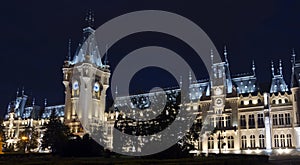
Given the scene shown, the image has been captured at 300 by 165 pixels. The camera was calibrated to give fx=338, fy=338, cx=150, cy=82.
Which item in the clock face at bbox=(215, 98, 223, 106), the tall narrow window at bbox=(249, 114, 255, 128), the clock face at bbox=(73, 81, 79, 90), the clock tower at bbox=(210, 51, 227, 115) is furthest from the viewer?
the clock face at bbox=(73, 81, 79, 90)

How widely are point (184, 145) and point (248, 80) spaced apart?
3892 centimetres

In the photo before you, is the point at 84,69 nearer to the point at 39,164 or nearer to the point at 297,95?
the point at 297,95

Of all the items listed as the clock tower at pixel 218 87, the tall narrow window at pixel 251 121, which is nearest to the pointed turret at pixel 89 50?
the clock tower at pixel 218 87

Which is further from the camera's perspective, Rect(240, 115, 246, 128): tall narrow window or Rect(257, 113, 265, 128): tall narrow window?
Rect(240, 115, 246, 128): tall narrow window

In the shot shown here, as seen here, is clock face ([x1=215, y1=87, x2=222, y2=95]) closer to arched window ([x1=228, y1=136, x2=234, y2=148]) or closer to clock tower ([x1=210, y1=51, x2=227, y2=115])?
clock tower ([x1=210, y1=51, x2=227, y2=115])

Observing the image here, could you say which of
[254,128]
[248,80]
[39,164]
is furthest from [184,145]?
[248,80]

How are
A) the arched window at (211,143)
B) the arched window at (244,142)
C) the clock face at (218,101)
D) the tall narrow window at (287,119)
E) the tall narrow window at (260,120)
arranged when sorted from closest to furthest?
the tall narrow window at (287,119), the tall narrow window at (260,120), the arched window at (244,142), the clock face at (218,101), the arched window at (211,143)

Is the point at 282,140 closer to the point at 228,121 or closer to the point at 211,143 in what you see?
the point at 228,121

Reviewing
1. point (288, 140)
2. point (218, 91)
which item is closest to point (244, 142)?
point (288, 140)

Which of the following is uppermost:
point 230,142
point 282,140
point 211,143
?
point 282,140

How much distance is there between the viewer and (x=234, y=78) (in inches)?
2928

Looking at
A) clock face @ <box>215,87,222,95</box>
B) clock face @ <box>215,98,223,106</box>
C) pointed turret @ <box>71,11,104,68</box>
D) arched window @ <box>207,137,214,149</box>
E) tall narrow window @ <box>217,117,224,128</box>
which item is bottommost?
arched window @ <box>207,137,214,149</box>

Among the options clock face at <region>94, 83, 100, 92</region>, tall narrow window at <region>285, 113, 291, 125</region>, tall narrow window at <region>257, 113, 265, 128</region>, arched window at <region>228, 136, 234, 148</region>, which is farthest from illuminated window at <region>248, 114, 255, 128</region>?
clock face at <region>94, 83, 100, 92</region>

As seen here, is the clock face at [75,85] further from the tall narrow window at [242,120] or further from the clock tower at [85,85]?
the tall narrow window at [242,120]
